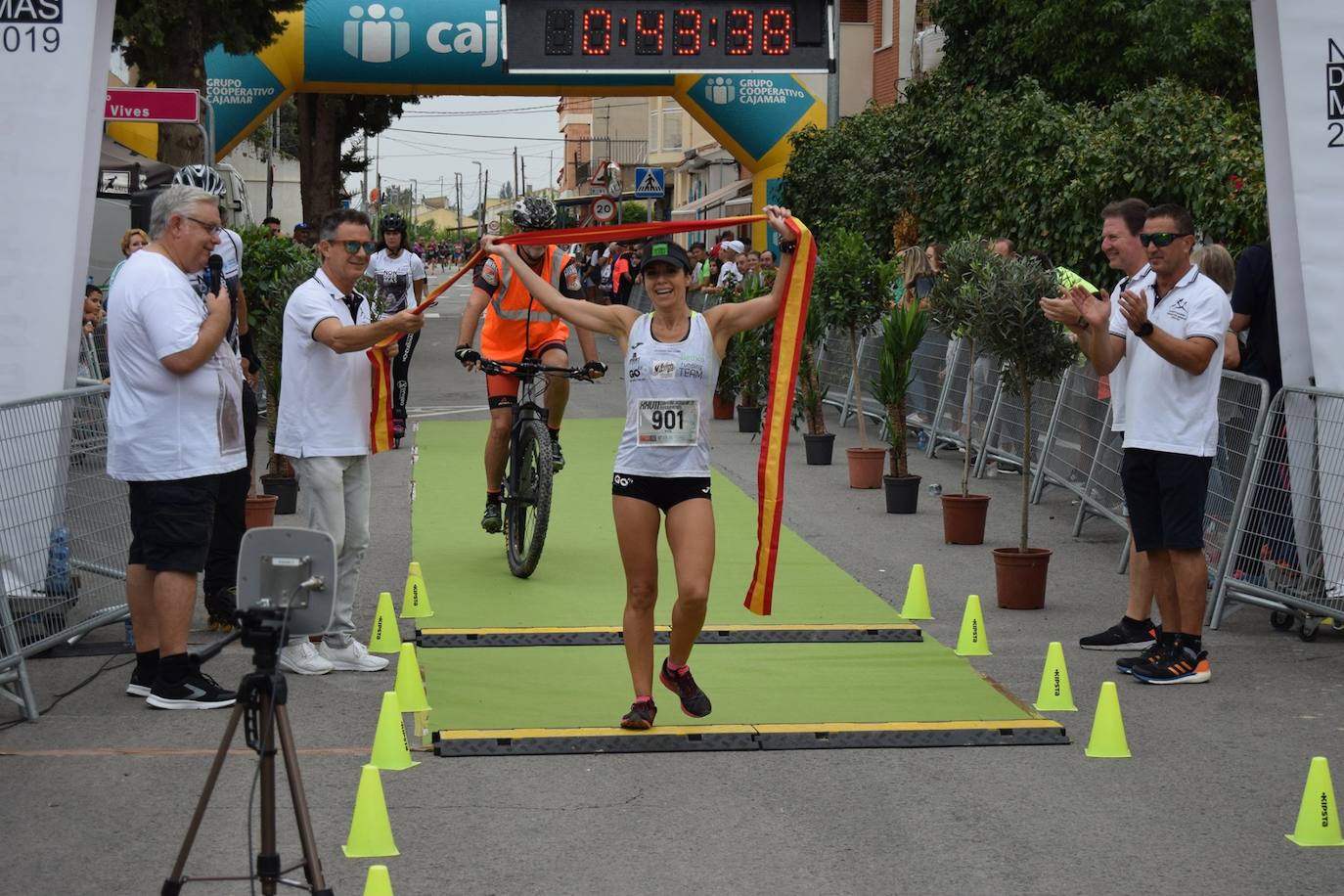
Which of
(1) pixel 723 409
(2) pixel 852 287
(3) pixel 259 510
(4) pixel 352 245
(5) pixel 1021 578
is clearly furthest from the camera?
(1) pixel 723 409

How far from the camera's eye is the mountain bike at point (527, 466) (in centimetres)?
1056

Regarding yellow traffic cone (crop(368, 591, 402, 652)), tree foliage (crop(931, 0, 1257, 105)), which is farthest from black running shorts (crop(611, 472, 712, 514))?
tree foliage (crop(931, 0, 1257, 105))

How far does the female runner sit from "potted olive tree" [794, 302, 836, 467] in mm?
9172

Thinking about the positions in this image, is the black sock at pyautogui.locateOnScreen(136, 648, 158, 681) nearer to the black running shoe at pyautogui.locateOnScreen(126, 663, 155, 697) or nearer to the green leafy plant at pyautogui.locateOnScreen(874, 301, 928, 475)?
the black running shoe at pyautogui.locateOnScreen(126, 663, 155, 697)

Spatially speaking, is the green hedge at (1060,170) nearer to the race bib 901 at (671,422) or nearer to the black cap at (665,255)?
the black cap at (665,255)

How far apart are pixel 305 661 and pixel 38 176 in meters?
2.97

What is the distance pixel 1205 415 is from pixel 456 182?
193 m

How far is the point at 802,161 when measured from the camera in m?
27.3

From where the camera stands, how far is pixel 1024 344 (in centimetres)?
1039

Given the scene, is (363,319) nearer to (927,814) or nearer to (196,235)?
(196,235)

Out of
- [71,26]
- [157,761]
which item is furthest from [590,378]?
[157,761]

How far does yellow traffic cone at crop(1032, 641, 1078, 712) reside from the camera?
782cm

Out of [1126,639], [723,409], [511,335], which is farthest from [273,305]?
[723,409]

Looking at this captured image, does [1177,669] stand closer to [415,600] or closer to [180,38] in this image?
[415,600]
